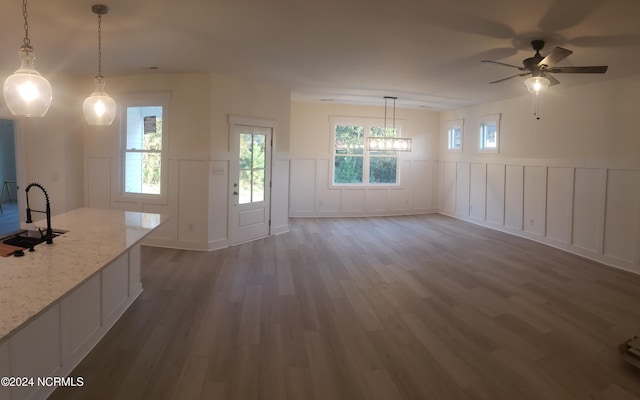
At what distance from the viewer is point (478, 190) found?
26.8 ft

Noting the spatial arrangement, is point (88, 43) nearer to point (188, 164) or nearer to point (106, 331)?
point (188, 164)

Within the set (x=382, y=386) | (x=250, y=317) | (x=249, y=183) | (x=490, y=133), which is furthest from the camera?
(x=490, y=133)

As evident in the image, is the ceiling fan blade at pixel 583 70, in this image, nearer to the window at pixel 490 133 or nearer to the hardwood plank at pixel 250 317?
the hardwood plank at pixel 250 317

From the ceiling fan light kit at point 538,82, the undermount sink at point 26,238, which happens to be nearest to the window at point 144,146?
the undermount sink at point 26,238

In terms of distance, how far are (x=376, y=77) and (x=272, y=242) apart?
3.27 m

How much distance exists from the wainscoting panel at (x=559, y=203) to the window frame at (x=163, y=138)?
666 centimetres

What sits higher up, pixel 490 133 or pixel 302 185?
pixel 490 133

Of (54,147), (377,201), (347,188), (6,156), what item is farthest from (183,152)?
(6,156)

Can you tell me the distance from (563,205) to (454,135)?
3576mm

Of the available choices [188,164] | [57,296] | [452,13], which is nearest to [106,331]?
[57,296]

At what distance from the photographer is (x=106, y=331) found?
9.86 feet

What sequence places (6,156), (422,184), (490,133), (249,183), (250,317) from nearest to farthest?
(250,317), (249,183), (490,133), (6,156), (422,184)

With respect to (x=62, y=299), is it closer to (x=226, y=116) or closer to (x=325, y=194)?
(x=226, y=116)

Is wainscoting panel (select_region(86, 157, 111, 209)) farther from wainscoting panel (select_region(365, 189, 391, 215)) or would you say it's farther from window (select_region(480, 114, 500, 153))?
window (select_region(480, 114, 500, 153))
